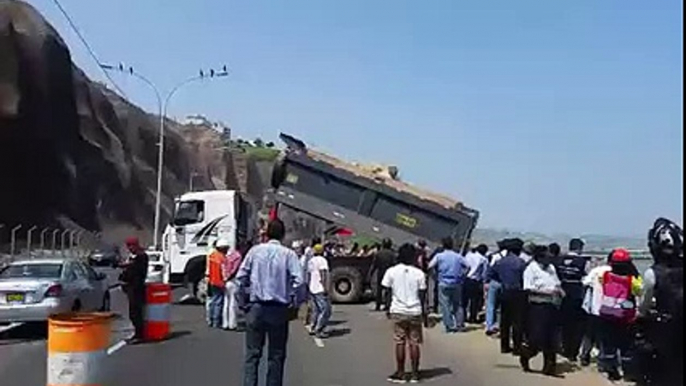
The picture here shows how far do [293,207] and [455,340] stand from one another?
9.79m

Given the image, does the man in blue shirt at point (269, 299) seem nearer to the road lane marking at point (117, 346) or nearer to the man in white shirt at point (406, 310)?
the man in white shirt at point (406, 310)

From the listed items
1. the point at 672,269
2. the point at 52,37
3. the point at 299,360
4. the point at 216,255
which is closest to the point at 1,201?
the point at 52,37

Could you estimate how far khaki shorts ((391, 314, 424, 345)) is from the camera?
14.0m

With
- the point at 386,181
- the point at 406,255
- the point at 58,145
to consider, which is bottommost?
the point at 406,255

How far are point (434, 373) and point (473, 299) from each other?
8.07m

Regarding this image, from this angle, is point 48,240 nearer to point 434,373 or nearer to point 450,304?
point 450,304

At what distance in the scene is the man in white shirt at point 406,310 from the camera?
14.0 m

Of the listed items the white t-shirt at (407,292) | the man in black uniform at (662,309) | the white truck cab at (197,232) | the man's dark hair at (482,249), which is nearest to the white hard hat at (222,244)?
the white truck cab at (197,232)

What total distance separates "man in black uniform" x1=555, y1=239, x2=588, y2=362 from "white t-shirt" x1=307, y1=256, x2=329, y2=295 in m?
4.65

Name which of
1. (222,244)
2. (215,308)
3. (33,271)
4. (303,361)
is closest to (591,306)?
(303,361)

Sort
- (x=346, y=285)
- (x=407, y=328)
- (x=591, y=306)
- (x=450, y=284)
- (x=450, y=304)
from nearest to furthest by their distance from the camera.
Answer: (x=407, y=328) → (x=591, y=306) → (x=450, y=284) → (x=450, y=304) → (x=346, y=285)

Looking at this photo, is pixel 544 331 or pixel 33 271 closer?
pixel 544 331

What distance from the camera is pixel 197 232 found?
29641mm

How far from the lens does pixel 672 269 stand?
8.12 m
